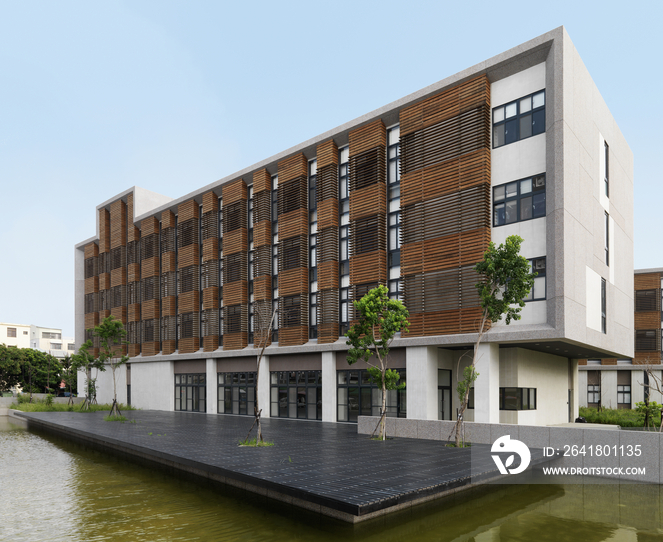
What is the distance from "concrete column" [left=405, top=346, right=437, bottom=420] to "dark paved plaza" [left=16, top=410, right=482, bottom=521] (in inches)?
138

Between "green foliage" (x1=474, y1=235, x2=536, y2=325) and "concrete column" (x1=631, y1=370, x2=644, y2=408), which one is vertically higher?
"green foliage" (x1=474, y1=235, x2=536, y2=325)

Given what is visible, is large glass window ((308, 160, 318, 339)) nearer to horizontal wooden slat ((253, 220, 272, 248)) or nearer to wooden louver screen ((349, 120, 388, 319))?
wooden louver screen ((349, 120, 388, 319))

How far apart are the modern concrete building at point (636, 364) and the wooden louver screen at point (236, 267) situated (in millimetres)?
31592

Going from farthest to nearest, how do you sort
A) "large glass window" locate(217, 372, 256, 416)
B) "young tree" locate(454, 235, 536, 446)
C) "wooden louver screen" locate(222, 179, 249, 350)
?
1. "wooden louver screen" locate(222, 179, 249, 350)
2. "large glass window" locate(217, 372, 256, 416)
3. "young tree" locate(454, 235, 536, 446)

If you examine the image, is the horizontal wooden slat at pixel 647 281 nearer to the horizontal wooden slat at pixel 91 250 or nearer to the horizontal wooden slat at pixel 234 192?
the horizontal wooden slat at pixel 234 192

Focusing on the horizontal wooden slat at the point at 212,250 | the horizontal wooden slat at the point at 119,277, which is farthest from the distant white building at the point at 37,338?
the horizontal wooden slat at the point at 212,250

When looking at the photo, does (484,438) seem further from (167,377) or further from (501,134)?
(167,377)

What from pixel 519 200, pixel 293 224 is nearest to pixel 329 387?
pixel 293 224

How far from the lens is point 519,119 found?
25422 millimetres

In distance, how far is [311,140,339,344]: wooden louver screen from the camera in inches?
1281

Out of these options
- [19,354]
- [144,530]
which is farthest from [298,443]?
[19,354]

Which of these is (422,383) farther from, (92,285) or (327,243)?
(92,285)

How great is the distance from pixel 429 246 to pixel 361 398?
991 centimetres

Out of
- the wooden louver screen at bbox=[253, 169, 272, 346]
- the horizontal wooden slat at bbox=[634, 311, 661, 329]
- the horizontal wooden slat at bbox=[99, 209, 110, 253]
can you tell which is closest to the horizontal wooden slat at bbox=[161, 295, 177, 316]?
the wooden louver screen at bbox=[253, 169, 272, 346]
